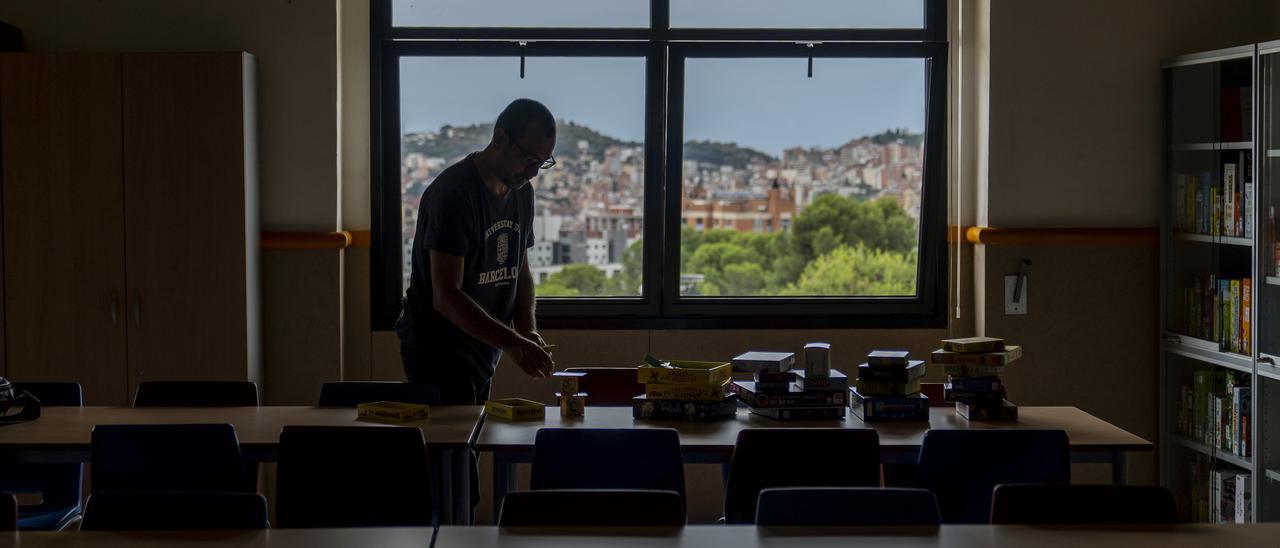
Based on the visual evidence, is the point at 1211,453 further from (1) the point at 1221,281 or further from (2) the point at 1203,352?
(1) the point at 1221,281

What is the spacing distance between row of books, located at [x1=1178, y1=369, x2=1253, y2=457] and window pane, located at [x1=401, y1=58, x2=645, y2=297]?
103 inches

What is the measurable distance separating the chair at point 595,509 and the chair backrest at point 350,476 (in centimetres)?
71

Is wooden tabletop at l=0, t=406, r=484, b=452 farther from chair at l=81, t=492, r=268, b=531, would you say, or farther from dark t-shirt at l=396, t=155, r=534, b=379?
chair at l=81, t=492, r=268, b=531

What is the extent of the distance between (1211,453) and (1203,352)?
0.44m

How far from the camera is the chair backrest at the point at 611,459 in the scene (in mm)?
3441

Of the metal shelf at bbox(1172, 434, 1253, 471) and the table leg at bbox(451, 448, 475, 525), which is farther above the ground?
the table leg at bbox(451, 448, 475, 525)

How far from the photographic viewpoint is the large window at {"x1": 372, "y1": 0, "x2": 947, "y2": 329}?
5.88 m

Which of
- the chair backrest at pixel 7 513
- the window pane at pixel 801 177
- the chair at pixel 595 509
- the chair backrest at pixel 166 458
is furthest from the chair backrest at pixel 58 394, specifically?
the window pane at pixel 801 177

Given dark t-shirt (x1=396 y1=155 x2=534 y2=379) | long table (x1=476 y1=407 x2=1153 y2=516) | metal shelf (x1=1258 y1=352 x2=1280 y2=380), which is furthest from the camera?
metal shelf (x1=1258 y1=352 x2=1280 y2=380)

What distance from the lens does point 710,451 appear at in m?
3.65

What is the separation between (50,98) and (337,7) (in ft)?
4.26

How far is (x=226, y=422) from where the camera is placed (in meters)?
4.01

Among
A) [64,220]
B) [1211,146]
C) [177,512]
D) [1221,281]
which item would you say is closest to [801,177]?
[1211,146]

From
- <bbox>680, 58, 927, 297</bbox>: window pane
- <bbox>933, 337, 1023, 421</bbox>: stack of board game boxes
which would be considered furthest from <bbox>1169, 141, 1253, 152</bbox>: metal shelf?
<bbox>933, 337, 1023, 421</bbox>: stack of board game boxes
